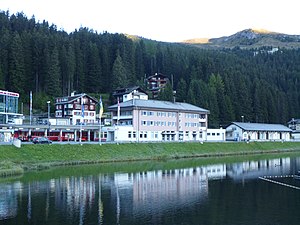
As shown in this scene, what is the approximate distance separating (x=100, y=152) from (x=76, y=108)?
30.6 metres

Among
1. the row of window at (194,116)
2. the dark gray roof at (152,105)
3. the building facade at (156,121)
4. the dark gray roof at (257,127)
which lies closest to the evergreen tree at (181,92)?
the row of window at (194,116)

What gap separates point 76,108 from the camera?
8194 centimetres

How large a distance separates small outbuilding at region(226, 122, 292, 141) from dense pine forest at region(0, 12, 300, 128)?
467cm

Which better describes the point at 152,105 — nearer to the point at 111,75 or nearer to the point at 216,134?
the point at 216,134

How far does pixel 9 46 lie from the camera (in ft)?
299

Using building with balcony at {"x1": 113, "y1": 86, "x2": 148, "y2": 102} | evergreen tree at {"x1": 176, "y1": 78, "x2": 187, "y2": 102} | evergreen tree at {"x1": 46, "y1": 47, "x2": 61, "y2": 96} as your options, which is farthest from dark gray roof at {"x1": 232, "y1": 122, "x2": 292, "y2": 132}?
evergreen tree at {"x1": 46, "y1": 47, "x2": 61, "y2": 96}

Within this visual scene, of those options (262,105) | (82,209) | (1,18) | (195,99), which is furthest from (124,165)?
(1,18)

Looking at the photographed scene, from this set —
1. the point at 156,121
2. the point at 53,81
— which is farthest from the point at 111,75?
the point at 156,121

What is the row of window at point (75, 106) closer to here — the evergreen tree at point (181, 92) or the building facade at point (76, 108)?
the building facade at point (76, 108)

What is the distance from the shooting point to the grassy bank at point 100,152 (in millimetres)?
43531

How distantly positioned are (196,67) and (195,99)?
24.6 meters

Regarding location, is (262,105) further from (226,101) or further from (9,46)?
(9,46)

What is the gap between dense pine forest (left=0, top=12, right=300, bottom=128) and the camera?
8869cm

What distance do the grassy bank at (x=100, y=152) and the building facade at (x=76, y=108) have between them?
23207 millimetres
